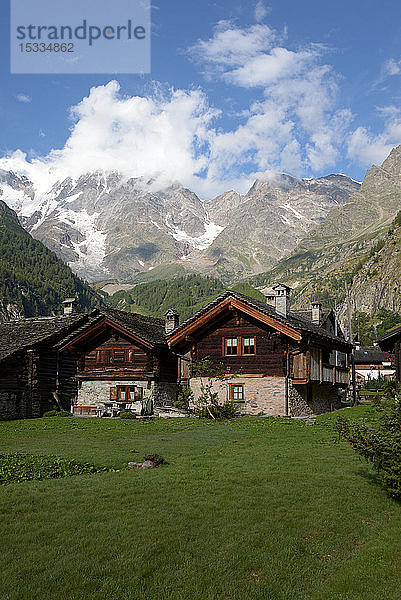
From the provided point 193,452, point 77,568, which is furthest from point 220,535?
point 193,452

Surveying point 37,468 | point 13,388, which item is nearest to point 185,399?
point 13,388

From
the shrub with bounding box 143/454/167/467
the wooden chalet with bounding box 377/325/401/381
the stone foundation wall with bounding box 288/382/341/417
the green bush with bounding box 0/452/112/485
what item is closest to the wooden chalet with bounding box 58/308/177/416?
the stone foundation wall with bounding box 288/382/341/417

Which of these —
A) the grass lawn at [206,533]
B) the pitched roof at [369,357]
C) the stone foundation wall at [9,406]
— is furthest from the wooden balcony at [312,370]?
the pitched roof at [369,357]

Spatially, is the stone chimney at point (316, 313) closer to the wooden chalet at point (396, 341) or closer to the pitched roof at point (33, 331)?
the wooden chalet at point (396, 341)

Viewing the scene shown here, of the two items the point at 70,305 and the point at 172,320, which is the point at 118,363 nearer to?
the point at 172,320

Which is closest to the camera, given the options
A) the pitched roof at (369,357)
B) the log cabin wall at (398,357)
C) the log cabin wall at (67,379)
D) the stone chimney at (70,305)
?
the log cabin wall at (398,357)

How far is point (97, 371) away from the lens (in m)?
43.8

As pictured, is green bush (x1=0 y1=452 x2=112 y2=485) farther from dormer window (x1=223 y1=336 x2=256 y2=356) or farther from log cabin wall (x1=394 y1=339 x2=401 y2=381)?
log cabin wall (x1=394 y1=339 x2=401 y2=381)

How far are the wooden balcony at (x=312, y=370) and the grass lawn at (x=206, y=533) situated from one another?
59.3 ft

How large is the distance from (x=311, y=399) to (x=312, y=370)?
2.62 meters

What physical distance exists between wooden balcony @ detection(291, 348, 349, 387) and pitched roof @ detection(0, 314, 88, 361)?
18.9 meters

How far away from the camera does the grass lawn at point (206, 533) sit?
8.57m

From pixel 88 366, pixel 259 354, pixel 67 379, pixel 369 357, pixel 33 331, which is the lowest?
pixel 67 379

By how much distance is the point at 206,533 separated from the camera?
10484mm
